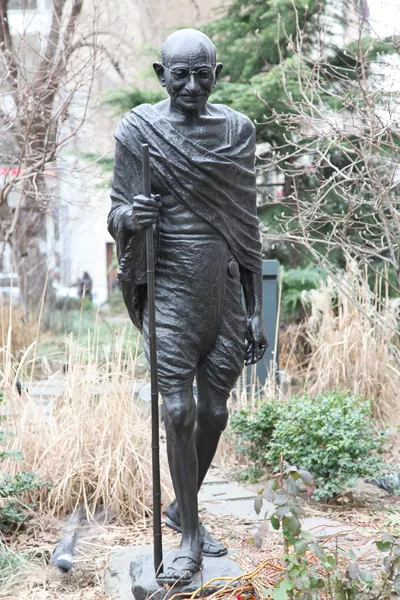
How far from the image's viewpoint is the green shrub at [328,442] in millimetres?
5312

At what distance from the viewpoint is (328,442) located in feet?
17.7

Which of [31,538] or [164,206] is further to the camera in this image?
[31,538]

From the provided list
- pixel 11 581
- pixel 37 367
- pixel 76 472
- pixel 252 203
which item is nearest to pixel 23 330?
pixel 37 367

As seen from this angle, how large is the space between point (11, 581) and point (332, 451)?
2.25m

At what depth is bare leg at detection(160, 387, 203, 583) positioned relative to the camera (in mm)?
3508

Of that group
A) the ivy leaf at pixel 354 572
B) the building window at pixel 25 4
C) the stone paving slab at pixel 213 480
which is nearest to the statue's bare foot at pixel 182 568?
the ivy leaf at pixel 354 572

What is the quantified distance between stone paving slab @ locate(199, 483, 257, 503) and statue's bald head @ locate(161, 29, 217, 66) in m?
3.24

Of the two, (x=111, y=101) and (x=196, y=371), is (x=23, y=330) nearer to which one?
(x=111, y=101)

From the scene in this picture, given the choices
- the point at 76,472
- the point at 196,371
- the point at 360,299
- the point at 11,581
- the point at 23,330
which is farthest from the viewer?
the point at 23,330

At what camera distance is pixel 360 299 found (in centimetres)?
809

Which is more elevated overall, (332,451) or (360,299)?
(360,299)

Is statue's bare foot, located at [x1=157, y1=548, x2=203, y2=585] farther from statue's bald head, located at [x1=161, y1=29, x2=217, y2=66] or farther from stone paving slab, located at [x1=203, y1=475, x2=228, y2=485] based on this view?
stone paving slab, located at [x1=203, y1=475, x2=228, y2=485]

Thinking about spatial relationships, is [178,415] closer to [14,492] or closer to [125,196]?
[125,196]

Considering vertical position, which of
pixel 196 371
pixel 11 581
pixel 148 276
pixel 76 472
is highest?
pixel 148 276
